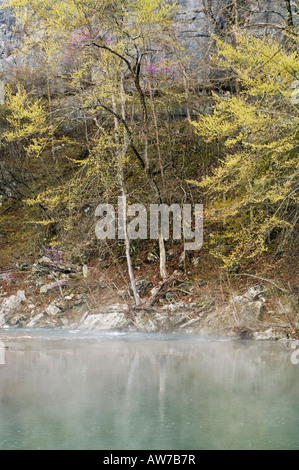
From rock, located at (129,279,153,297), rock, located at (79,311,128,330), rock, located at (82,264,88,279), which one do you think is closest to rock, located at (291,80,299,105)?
rock, located at (129,279,153,297)

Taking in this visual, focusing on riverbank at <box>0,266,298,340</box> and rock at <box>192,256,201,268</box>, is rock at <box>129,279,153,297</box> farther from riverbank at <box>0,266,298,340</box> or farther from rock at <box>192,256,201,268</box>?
rock at <box>192,256,201,268</box>

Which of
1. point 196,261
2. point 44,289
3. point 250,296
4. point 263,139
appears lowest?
point 44,289

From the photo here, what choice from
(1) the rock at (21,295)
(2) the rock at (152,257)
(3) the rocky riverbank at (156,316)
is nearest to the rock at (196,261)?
(2) the rock at (152,257)

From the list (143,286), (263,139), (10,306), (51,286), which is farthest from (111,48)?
(10,306)

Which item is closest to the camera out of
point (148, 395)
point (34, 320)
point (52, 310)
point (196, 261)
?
point (148, 395)

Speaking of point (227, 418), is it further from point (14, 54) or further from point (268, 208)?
point (14, 54)

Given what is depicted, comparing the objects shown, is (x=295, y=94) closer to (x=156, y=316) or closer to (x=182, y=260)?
(x=182, y=260)

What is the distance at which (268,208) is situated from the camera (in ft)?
52.6

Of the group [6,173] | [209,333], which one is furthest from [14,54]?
[209,333]

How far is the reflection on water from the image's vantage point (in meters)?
6.32

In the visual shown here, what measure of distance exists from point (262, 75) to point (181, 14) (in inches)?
437

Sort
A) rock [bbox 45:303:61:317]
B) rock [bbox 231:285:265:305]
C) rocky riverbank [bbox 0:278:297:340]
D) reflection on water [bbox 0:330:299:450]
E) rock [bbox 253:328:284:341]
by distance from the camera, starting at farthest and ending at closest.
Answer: rock [bbox 45:303:61:317]
rock [bbox 231:285:265:305]
rocky riverbank [bbox 0:278:297:340]
rock [bbox 253:328:284:341]
reflection on water [bbox 0:330:299:450]

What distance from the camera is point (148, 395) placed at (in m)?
8.45

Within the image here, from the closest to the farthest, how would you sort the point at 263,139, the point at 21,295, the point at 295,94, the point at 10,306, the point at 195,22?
the point at 295,94
the point at 263,139
the point at 10,306
the point at 21,295
the point at 195,22
